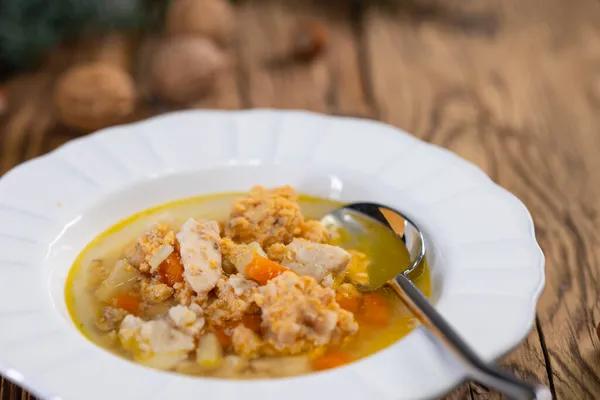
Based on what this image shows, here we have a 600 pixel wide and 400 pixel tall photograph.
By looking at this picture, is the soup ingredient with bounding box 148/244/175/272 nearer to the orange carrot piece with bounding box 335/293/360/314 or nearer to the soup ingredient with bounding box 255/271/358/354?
the soup ingredient with bounding box 255/271/358/354

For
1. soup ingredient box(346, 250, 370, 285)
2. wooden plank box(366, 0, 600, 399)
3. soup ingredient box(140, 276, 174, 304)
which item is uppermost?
soup ingredient box(140, 276, 174, 304)

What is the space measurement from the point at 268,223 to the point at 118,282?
0.59 meters

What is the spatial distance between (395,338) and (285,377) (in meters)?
0.41

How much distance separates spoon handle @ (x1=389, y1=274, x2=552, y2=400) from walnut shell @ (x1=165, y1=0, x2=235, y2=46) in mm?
2791

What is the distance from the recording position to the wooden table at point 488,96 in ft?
9.95

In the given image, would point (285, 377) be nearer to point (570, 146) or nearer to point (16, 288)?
point (16, 288)

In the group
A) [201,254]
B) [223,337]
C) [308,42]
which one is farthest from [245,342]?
[308,42]

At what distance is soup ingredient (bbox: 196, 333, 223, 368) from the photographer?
235 centimetres

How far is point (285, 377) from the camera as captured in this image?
223 centimetres

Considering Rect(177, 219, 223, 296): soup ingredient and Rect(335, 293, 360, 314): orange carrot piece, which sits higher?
Rect(177, 219, 223, 296): soup ingredient

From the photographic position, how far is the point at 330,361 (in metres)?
2.34

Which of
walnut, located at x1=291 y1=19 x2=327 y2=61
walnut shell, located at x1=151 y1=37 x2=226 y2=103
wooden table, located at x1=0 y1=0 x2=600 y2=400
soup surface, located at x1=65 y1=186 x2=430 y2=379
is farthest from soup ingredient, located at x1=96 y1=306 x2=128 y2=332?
walnut, located at x1=291 y1=19 x2=327 y2=61

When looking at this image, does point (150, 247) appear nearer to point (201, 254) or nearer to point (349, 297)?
point (201, 254)

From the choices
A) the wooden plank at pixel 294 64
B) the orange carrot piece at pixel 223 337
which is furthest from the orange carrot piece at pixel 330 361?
the wooden plank at pixel 294 64
